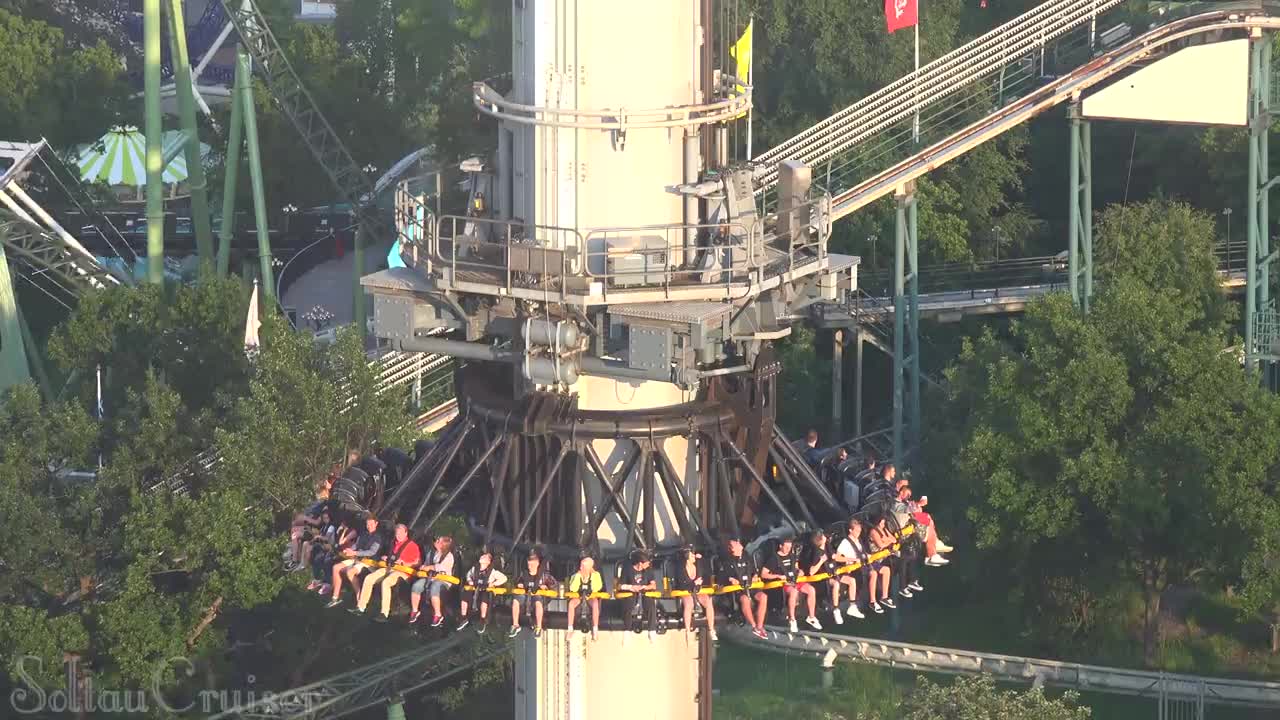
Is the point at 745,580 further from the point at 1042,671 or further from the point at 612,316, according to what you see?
the point at 1042,671

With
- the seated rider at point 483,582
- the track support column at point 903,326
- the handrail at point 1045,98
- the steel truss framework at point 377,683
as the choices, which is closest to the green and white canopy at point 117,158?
the track support column at point 903,326

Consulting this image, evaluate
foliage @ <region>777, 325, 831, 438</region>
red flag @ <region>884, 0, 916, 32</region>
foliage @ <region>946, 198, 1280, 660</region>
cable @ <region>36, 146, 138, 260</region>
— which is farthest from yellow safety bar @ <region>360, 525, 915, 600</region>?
cable @ <region>36, 146, 138, 260</region>

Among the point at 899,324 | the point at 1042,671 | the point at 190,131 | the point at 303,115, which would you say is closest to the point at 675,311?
the point at 1042,671

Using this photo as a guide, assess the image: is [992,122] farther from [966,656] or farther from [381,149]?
[381,149]

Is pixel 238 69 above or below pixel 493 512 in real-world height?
above

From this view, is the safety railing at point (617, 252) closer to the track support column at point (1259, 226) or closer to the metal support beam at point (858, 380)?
the track support column at point (1259, 226)

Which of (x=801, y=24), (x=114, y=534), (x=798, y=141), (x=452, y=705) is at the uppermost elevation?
(x=801, y=24)

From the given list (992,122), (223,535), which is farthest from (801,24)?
(223,535)
